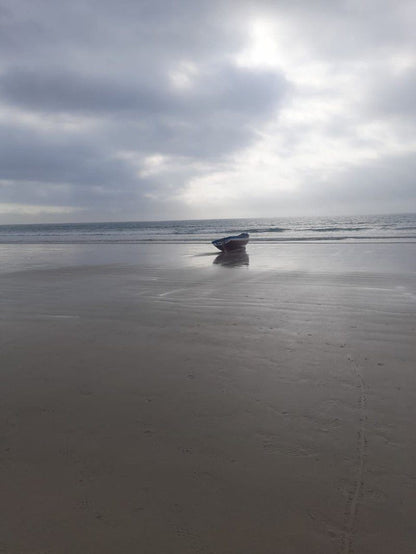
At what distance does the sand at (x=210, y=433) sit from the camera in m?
2.59

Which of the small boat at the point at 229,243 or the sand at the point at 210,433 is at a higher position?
the small boat at the point at 229,243

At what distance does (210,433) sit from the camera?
371cm

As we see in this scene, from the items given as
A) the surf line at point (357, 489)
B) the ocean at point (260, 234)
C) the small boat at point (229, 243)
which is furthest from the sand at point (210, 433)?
the ocean at point (260, 234)

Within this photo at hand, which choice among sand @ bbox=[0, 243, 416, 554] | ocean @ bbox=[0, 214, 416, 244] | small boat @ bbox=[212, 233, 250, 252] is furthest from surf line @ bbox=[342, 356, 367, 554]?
ocean @ bbox=[0, 214, 416, 244]

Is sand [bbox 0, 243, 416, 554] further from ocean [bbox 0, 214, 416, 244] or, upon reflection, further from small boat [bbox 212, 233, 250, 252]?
ocean [bbox 0, 214, 416, 244]

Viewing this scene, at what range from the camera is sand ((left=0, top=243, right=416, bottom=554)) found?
2.59 meters

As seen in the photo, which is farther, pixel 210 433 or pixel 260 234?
pixel 260 234

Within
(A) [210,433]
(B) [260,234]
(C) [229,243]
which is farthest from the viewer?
(B) [260,234]

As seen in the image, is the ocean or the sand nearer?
the sand

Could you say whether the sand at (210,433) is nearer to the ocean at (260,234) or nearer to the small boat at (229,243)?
the small boat at (229,243)

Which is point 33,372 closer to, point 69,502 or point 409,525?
point 69,502

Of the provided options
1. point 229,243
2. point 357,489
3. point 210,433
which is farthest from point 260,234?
point 357,489

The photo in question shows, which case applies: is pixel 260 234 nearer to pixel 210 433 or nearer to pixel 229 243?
pixel 229 243

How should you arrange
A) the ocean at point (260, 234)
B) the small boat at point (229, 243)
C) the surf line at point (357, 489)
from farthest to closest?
the ocean at point (260, 234)
the small boat at point (229, 243)
the surf line at point (357, 489)
